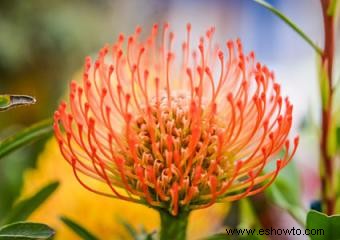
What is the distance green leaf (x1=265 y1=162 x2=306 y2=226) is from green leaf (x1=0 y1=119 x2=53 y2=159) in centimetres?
17

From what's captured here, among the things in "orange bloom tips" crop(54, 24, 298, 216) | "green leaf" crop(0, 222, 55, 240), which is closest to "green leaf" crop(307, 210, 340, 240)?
"orange bloom tips" crop(54, 24, 298, 216)

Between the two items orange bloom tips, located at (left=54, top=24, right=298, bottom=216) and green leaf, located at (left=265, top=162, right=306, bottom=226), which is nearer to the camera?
orange bloom tips, located at (left=54, top=24, right=298, bottom=216)

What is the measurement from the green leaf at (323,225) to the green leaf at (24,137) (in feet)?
0.60

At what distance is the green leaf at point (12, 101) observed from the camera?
→ 0.41m

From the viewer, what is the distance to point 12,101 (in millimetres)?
415

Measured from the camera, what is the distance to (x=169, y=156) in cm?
40

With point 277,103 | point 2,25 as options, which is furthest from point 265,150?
point 2,25

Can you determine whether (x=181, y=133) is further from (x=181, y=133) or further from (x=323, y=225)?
(x=323, y=225)

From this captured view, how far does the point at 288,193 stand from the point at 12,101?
9.7 inches

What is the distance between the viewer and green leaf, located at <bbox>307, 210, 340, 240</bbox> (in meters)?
0.42

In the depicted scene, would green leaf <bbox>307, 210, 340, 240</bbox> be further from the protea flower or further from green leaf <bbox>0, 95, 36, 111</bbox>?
green leaf <bbox>0, 95, 36, 111</bbox>

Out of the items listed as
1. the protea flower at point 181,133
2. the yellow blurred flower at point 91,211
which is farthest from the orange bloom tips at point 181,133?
the yellow blurred flower at point 91,211

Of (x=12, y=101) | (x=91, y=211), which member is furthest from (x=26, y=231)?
(x=91, y=211)

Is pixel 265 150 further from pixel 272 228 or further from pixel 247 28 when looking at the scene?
pixel 247 28
